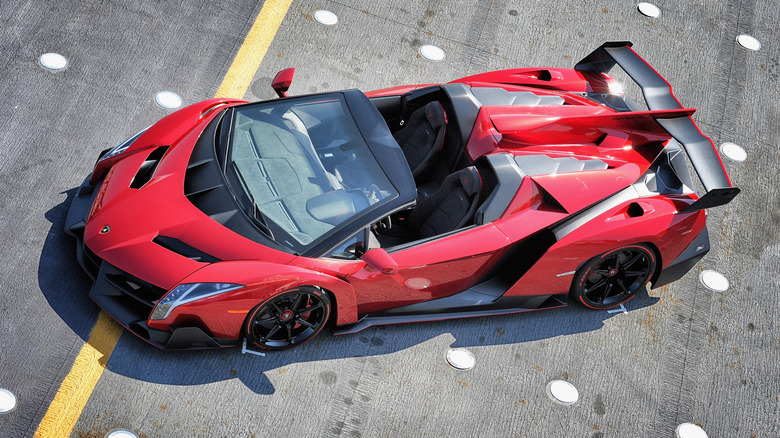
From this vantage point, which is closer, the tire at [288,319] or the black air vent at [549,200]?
the tire at [288,319]

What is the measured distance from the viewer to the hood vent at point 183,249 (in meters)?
4.18

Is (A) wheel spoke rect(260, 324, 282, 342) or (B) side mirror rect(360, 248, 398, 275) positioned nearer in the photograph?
(B) side mirror rect(360, 248, 398, 275)

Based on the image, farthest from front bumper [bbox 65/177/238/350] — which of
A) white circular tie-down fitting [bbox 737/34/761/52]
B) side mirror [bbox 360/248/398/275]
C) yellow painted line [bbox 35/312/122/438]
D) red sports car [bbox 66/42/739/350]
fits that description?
white circular tie-down fitting [bbox 737/34/761/52]

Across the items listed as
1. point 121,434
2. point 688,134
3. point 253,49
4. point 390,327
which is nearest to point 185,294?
point 121,434

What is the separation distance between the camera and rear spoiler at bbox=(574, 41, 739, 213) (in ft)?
15.6

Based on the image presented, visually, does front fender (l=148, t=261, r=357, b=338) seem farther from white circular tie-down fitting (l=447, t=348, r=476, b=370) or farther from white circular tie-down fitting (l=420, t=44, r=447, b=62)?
white circular tie-down fitting (l=420, t=44, r=447, b=62)

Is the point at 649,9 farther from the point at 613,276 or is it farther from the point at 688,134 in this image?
the point at 613,276

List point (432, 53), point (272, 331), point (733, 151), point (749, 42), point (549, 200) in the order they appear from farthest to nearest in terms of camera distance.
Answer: point (749, 42) → point (432, 53) → point (733, 151) → point (549, 200) → point (272, 331)

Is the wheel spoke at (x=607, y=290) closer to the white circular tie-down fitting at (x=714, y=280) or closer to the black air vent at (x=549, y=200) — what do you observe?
the black air vent at (x=549, y=200)

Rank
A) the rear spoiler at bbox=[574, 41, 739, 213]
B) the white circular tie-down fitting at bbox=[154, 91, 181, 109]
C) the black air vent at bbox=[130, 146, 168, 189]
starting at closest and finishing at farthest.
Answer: the black air vent at bbox=[130, 146, 168, 189], the rear spoiler at bbox=[574, 41, 739, 213], the white circular tie-down fitting at bbox=[154, 91, 181, 109]

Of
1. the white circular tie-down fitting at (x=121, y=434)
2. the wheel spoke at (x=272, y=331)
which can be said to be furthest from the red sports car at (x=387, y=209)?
the white circular tie-down fitting at (x=121, y=434)

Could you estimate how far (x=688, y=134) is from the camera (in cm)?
490

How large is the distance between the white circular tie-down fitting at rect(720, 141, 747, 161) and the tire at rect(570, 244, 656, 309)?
7.61 ft

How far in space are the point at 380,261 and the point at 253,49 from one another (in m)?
3.38
